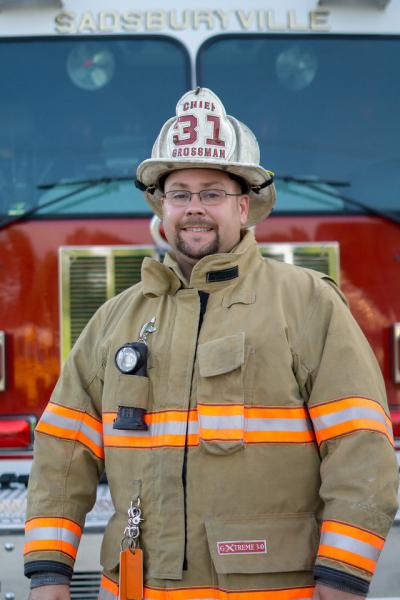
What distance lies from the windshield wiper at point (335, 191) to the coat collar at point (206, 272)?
1159 mm

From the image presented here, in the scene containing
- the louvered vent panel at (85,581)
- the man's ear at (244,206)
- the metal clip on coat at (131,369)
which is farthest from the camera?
the louvered vent panel at (85,581)

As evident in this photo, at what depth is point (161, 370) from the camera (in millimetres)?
2129

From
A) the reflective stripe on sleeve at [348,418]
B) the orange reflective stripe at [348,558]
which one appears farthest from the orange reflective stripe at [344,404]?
the orange reflective stripe at [348,558]

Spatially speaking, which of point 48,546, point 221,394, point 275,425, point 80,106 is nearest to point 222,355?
point 221,394

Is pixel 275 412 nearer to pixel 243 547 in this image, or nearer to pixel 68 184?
pixel 243 547

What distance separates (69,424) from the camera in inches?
87.8

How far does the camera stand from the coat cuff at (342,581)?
1.84 metres

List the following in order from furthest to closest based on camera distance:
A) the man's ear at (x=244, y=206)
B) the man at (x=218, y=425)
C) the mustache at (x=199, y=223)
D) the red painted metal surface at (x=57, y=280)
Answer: the red painted metal surface at (x=57, y=280)
the man's ear at (x=244, y=206)
the mustache at (x=199, y=223)
the man at (x=218, y=425)

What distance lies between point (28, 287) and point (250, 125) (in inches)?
43.5

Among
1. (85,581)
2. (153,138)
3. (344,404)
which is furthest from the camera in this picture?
(153,138)

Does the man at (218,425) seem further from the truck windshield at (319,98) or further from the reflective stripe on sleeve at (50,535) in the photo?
the truck windshield at (319,98)

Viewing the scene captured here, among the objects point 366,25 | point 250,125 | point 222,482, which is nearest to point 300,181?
point 250,125

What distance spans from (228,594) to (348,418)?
1.63 ft

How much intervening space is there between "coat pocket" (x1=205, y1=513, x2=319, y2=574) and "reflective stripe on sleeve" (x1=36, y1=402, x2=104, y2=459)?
1.43 feet
